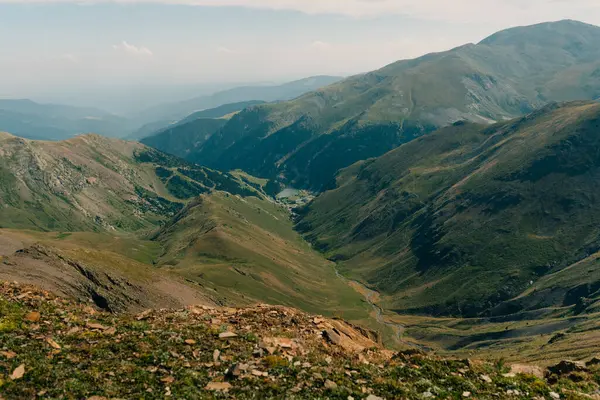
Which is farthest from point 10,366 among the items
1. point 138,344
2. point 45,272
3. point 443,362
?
point 45,272

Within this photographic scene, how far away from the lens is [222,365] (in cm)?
3048

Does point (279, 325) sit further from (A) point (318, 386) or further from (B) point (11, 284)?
(B) point (11, 284)

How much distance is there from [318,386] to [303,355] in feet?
17.6

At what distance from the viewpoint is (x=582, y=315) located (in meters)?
195

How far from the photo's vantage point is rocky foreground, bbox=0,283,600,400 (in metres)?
27.0

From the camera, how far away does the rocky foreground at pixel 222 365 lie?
2705cm

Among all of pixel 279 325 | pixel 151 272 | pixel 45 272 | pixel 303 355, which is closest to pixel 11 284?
pixel 279 325

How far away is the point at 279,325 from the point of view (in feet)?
134

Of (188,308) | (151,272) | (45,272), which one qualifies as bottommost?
(151,272)

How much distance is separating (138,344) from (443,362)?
24.9 m

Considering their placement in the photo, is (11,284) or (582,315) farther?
(582,315)

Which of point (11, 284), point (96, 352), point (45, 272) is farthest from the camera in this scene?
point (45, 272)

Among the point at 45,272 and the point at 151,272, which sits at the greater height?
the point at 45,272

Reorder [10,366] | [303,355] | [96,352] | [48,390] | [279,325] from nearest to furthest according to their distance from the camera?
[48,390]
[10,366]
[96,352]
[303,355]
[279,325]
